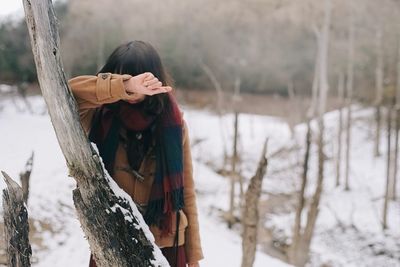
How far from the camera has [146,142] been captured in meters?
1.73

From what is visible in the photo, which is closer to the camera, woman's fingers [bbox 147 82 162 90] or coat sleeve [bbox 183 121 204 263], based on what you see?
woman's fingers [bbox 147 82 162 90]

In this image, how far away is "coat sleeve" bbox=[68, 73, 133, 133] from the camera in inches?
56.7

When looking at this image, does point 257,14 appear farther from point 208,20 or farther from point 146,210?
point 146,210

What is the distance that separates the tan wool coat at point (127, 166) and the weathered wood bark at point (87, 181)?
70 millimetres

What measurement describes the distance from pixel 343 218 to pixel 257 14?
1126 centimetres

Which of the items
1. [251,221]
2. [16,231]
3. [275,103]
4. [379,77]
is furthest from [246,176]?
[16,231]

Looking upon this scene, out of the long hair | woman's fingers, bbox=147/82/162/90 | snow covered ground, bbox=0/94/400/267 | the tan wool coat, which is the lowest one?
snow covered ground, bbox=0/94/400/267

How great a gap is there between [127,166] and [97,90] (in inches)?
14.3

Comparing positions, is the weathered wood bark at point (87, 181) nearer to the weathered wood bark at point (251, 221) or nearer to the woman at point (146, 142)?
the woman at point (146, 142)

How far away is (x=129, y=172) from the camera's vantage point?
172 centimetres

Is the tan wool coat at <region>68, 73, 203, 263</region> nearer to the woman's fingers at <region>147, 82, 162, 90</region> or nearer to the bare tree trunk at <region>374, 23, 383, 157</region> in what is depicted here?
the woman's fingers at <region>147, 82, 162, 90</region>

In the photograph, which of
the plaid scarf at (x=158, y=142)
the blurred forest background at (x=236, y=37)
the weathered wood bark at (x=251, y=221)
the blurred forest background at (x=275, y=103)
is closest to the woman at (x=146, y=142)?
the plaid scarf at (x=158, y=142)

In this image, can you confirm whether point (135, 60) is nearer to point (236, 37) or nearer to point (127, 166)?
point (127, 166)

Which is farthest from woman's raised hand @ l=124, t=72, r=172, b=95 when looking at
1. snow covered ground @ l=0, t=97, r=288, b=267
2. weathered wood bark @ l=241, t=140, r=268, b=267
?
weathered wood bark @ l=241, t=140, r=268, b=267
